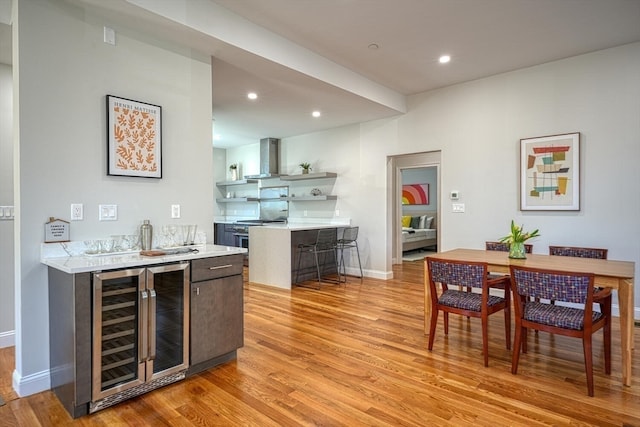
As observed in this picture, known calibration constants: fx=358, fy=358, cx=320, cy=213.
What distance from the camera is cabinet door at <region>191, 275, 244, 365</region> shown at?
2551 mm

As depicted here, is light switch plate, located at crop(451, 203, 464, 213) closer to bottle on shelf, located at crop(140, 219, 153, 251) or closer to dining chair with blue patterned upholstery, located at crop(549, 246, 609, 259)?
dining chair with blue patterned upholstery, located at crop(549, 246, 609, 259)

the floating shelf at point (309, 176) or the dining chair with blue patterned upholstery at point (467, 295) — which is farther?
the floating shelf at point (309, 176)

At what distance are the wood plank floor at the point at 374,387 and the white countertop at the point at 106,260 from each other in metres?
0.86

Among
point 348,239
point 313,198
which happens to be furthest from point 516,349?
point 313,198

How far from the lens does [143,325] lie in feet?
7.47

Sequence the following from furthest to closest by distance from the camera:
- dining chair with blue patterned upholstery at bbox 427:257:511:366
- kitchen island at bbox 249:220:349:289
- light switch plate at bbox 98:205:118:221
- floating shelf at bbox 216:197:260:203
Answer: floating shelf at bbox 216:197:260:203 < kitchen island at bbox 249:220:349:289 < dining chair with blue patterned upholstery at bbox 427:257:511:366 < light switch plate at bbox 98:205:118:221

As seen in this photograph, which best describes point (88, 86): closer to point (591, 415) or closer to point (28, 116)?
point (28, 116)

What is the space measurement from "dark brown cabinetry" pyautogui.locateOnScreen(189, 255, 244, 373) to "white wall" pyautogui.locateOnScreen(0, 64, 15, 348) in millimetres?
1897

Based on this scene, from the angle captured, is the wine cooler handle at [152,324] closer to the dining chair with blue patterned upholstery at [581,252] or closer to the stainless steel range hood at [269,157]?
the dining chair with blue patterned upholstery at [581,252]

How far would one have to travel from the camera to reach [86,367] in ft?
6.72

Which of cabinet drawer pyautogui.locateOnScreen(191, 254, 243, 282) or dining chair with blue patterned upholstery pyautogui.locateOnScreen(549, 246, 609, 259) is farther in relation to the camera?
dining chair with blue patterned upholstery pyautogui.locateOnScreen(549, 246, 609, 259)

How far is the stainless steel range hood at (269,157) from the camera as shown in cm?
730

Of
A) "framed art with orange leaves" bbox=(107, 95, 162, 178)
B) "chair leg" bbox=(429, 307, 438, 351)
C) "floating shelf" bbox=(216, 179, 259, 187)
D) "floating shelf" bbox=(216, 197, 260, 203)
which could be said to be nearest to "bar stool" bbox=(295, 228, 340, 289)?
"floating shelf" bbox=(216, 197, 260, 203)

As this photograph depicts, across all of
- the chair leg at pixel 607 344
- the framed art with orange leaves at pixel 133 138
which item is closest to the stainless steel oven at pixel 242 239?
the framed art with orange leaves at pixel 133 138
